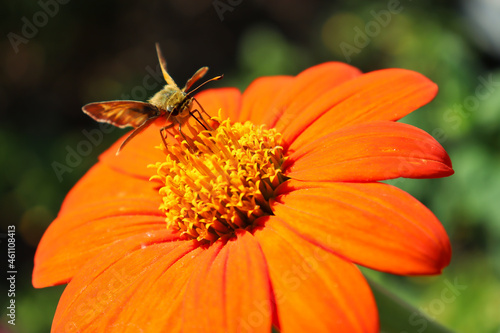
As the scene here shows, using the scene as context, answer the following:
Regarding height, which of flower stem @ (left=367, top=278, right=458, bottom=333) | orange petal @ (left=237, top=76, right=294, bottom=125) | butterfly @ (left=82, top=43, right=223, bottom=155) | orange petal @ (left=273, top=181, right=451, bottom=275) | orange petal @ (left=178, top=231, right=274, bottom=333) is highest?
butterfly @ (left=82, top=43, right=223, bottom=155)

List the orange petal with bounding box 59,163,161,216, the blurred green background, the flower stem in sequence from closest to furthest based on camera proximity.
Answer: the flower stem → the orange petal with bounding box 59,163,161,216 → the blurred green background

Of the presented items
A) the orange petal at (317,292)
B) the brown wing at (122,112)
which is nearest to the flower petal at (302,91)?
the brown wing at (122,112)

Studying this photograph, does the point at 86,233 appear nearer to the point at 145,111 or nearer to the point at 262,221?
the point at 145,111

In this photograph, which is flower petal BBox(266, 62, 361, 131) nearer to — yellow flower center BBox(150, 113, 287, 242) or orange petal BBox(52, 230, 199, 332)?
yellow flower center BBox(150, 113, 287, 242)

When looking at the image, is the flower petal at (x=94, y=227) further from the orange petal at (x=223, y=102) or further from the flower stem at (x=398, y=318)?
the flower stem at (x=398, y=318)

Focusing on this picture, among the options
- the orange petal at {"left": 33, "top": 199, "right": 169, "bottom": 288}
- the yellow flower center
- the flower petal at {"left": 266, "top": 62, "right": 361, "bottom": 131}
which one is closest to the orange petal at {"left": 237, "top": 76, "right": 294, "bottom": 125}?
the flower petal at {"left": 266, "top": 62, "right": 361, "bottom": 131}

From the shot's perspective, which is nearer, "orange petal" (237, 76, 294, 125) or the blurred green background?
"orange petal" (237, 76, 294, 125)

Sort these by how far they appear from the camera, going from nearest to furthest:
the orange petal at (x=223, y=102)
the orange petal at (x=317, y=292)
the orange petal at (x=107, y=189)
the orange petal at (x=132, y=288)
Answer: the orange petal at (x=317, y=292)
the orange petal at (x=132, y=288)
the orange petal at (x=107, y=189)
the orange petal at (x=223, y=102)

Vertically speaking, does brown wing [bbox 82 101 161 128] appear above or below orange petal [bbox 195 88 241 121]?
above
